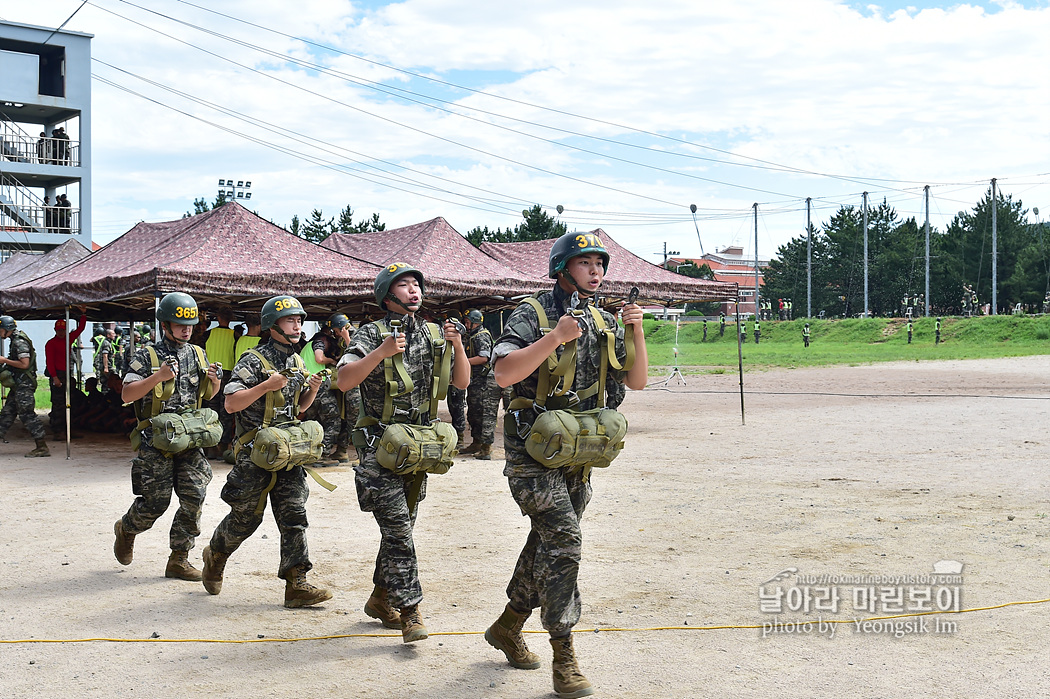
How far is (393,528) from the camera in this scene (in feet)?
16.7

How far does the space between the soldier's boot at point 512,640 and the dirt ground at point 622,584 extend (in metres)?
0.09

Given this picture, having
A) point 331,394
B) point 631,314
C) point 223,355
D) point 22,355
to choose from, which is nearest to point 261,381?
point 631,314

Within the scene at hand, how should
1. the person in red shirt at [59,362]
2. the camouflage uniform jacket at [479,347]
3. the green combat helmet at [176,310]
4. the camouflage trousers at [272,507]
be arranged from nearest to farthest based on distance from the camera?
the camouflage trousers at [272,507], the green combat helmet at [176,310], the camouflage uniform jacket at [479,347], the person in red shirt at [59,362]

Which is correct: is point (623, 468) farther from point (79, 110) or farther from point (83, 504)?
point (79, 110)

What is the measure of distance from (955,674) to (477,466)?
325 inches

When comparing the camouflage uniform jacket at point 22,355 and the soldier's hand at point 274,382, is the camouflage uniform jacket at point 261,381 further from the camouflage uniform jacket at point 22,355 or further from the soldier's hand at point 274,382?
the camouflage uniform jacket at point 22,355

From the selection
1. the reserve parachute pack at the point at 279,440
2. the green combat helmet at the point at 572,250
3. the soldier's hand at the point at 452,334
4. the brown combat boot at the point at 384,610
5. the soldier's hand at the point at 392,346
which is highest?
the green combat helmet at the point at 572,250

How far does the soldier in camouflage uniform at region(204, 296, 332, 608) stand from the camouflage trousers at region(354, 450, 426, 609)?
0.94 metres

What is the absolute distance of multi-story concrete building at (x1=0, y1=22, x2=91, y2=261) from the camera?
42.6 metres

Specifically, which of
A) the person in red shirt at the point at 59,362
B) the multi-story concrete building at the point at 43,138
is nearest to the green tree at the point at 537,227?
the multi-story concrete building at the point at 43,138

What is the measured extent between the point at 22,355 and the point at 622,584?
11359mm

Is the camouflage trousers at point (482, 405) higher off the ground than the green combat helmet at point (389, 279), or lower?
lower

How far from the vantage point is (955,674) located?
452 cm

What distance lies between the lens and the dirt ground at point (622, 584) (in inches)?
181
